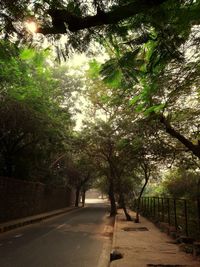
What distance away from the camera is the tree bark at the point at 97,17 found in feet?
10.3

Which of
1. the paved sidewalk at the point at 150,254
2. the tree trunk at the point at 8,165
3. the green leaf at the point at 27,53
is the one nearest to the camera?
the green leaf at the point at 27,53

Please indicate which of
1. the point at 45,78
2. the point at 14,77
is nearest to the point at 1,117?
the point at 14,77

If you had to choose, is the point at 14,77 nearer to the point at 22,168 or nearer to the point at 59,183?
the point at 22,168

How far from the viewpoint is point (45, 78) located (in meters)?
20.5

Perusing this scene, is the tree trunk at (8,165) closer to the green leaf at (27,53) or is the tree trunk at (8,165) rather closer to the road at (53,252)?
the road at (53,252)

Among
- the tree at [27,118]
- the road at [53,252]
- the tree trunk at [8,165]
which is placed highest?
the tree at [27,118]

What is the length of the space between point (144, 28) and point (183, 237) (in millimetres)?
8980

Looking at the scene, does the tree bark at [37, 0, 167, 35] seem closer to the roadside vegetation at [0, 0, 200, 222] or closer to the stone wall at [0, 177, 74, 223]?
the roadside vegetation at [0, 0, 200, 222]

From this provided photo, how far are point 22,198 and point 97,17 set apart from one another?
20998 millimetres

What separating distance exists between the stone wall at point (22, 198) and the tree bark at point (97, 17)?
15967 millimetres

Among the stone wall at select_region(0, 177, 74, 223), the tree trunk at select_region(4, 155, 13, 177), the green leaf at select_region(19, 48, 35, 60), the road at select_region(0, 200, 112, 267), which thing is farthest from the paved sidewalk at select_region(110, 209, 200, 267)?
the tree trunk at select_region(4, 155, 13, 177)

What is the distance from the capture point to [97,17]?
344cm

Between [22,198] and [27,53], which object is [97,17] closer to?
[27,53]

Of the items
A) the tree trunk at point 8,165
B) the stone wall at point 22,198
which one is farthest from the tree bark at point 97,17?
the tree trunk at point 8,165
